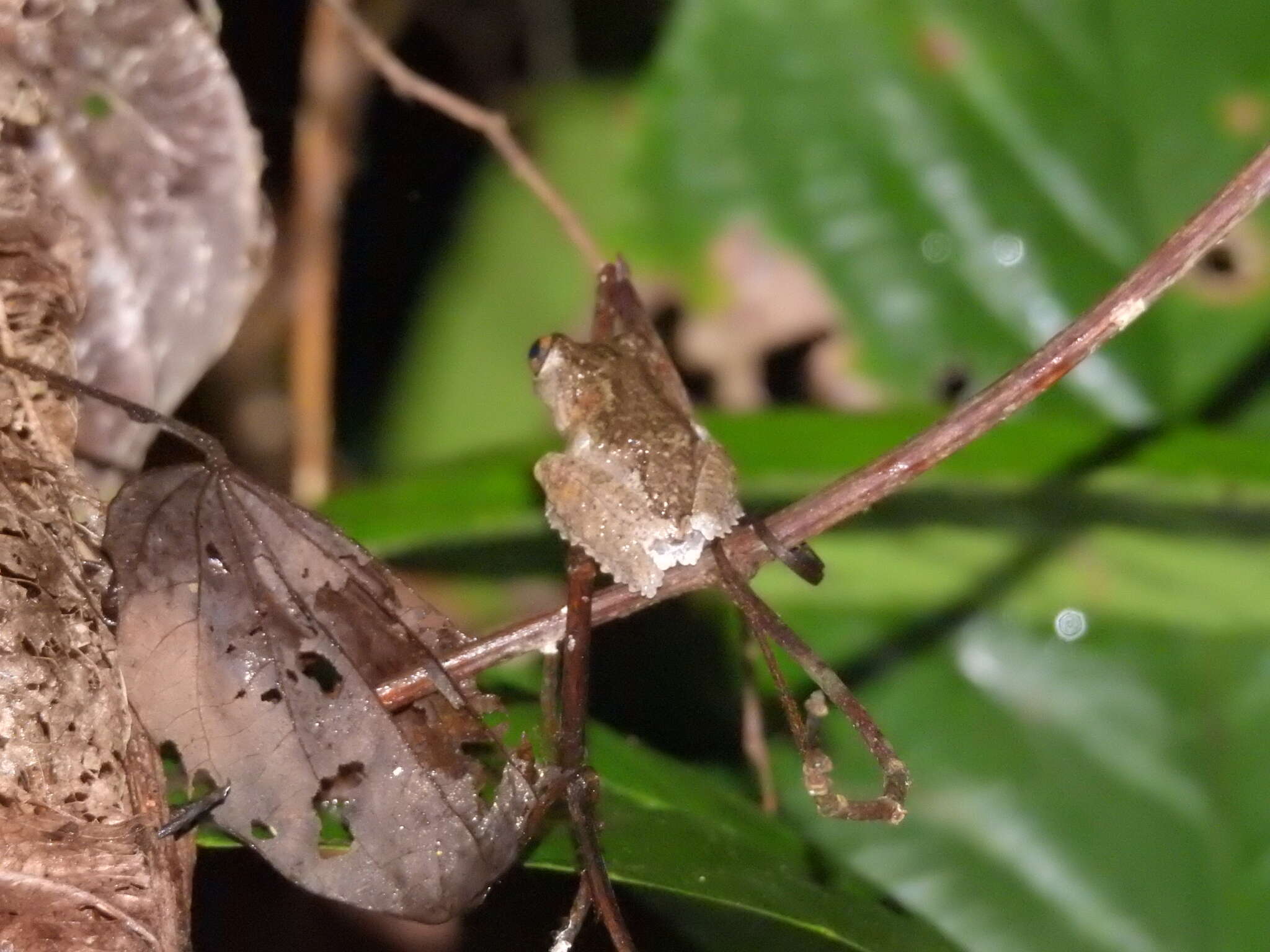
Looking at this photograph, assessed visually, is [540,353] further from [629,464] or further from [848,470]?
[848,470]

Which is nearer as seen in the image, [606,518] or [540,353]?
[606,518]

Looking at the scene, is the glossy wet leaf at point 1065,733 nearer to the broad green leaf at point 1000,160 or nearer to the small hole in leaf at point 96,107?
the broad green leaf at point 1000,160

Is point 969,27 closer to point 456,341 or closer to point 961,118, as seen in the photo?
point 961,118

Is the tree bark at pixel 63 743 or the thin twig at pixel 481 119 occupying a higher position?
the thin twig at pixel 481 119

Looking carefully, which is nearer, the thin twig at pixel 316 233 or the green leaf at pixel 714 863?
the green leaf at pixel 714 863

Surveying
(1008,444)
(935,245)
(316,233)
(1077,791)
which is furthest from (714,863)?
(316,233)

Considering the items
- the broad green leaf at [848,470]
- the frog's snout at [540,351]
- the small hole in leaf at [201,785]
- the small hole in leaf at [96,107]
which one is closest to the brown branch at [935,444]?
the small hole in leaf at [201,785]
